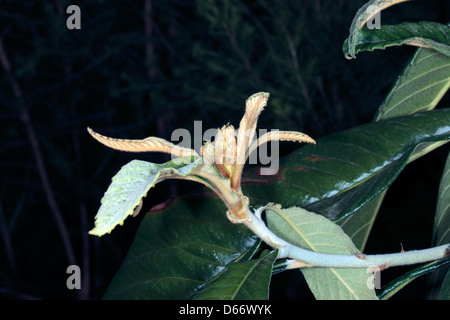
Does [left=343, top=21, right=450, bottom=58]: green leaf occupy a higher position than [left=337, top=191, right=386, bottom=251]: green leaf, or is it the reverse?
[left=343, top=21, right=450, bottom=58]: green leaf

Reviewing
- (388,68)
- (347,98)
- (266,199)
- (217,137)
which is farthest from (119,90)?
(217,137)

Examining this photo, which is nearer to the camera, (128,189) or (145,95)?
(128,189)

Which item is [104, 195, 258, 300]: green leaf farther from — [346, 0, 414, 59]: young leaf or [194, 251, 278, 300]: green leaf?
[346, 0, 414, 59]: young leaf

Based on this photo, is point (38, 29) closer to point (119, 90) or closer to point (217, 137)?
point (119, 90)

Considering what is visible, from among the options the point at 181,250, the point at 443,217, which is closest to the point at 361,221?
the point at 443,217

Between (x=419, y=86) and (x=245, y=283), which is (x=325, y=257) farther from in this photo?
(x=419, y=86)

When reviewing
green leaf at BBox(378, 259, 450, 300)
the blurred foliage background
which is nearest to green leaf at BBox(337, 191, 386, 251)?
green leaf at BBox(378, 259, 450, 300)

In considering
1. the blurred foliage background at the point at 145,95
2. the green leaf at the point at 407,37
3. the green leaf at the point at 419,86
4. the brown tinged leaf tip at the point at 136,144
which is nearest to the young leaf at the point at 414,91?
the green leaf at the point at 419,86
